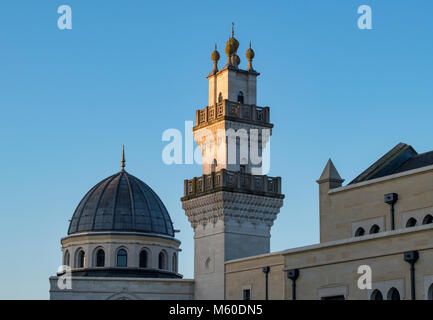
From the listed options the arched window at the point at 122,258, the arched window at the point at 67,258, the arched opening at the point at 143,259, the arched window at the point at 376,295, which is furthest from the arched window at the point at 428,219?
the arched window at the point at 67,258

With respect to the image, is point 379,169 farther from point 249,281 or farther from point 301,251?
point 249,281

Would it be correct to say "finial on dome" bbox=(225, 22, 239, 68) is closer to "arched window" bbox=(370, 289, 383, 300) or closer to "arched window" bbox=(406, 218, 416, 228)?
"arched window" bbox=(406, 218, 416, 228)

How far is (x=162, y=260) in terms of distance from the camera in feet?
231

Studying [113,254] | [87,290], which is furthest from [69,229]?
[87,290]

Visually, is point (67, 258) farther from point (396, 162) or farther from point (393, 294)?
Answer: point (393, 294)

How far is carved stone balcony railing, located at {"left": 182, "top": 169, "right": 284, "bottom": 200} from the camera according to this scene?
5116 cm

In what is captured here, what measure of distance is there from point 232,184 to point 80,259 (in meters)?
21.3

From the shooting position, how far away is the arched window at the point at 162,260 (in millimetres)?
70125

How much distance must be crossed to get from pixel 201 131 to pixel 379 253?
24.3 metres

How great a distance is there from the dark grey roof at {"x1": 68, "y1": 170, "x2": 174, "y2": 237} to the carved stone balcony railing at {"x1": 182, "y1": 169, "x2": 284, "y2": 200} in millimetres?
16610

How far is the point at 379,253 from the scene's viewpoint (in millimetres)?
30391

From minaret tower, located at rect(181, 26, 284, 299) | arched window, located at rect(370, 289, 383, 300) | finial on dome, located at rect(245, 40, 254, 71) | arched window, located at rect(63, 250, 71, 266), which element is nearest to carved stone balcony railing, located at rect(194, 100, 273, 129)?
minaret tower, located at rect(181, 26, 284, 299)

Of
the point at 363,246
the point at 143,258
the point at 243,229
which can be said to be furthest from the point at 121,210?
the point at 363,246

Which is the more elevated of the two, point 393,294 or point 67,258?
point 67,258
